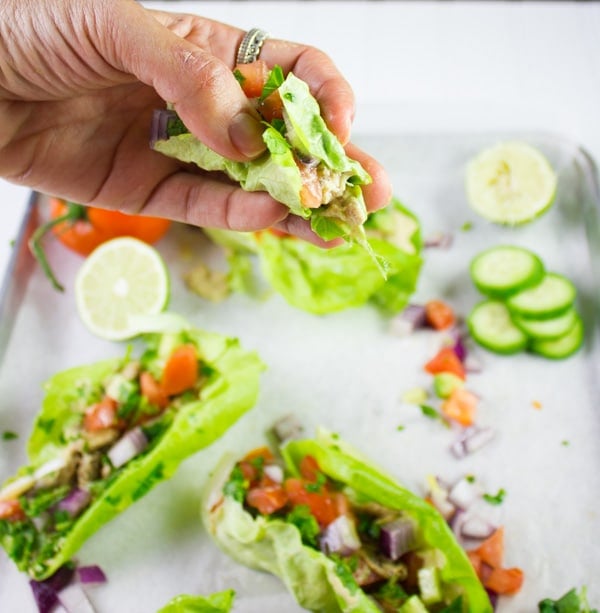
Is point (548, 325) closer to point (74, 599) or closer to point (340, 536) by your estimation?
point (340, 536)

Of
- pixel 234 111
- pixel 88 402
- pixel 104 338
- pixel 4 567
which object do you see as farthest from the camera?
pixel 104 338

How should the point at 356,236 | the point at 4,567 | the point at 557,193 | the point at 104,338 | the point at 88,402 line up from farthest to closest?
the point at 557,193, the point at 104,338, the point at 88,402, the point at 4,567, the point at 356,236

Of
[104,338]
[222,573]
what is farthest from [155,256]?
[222,573]

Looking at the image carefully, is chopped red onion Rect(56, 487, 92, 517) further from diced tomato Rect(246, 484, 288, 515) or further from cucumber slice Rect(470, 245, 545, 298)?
cucumber slice Rect(470, 245, 545, 298)

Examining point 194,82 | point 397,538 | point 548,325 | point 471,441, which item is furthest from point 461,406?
point 194,82

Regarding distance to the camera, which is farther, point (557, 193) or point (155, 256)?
point (557, 193)

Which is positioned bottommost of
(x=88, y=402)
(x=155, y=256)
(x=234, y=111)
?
(x=88, y=402)

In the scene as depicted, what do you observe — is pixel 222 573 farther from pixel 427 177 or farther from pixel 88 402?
pixel 427 177
